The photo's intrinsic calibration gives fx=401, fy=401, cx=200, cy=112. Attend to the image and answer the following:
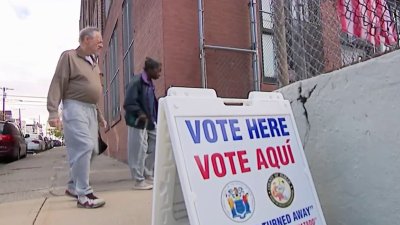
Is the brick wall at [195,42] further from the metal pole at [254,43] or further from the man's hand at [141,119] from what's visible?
the man's hand at [141,119]

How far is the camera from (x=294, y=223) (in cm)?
218

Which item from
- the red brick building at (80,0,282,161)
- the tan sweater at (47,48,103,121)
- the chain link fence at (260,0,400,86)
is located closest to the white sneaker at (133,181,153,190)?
the tan sweater at (47,48,103,121)

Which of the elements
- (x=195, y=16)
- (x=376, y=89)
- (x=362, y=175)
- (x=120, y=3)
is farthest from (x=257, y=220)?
(x=120, y=3)

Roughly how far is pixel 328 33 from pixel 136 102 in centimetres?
266

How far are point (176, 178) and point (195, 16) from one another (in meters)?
4.99

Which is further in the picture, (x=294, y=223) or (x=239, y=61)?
(x=239, y=61)

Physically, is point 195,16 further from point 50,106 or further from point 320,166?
point 320,166

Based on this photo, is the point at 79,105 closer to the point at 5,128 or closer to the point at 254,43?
the point at 254,43

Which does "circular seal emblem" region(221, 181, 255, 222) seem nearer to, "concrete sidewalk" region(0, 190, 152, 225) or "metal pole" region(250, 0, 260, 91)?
"concrete sidewalk" region(0, 190, 152, 225)

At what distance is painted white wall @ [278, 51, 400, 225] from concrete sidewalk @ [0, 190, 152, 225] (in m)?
1.59

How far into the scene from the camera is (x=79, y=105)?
13.2ft

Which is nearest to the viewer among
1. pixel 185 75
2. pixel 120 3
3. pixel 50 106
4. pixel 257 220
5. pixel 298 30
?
Answer: pixel 257 220

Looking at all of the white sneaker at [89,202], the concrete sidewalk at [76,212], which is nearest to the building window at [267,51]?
the concrete sidewalk at [76,212]

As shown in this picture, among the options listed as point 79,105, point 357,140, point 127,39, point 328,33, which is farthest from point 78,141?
point 127,39
